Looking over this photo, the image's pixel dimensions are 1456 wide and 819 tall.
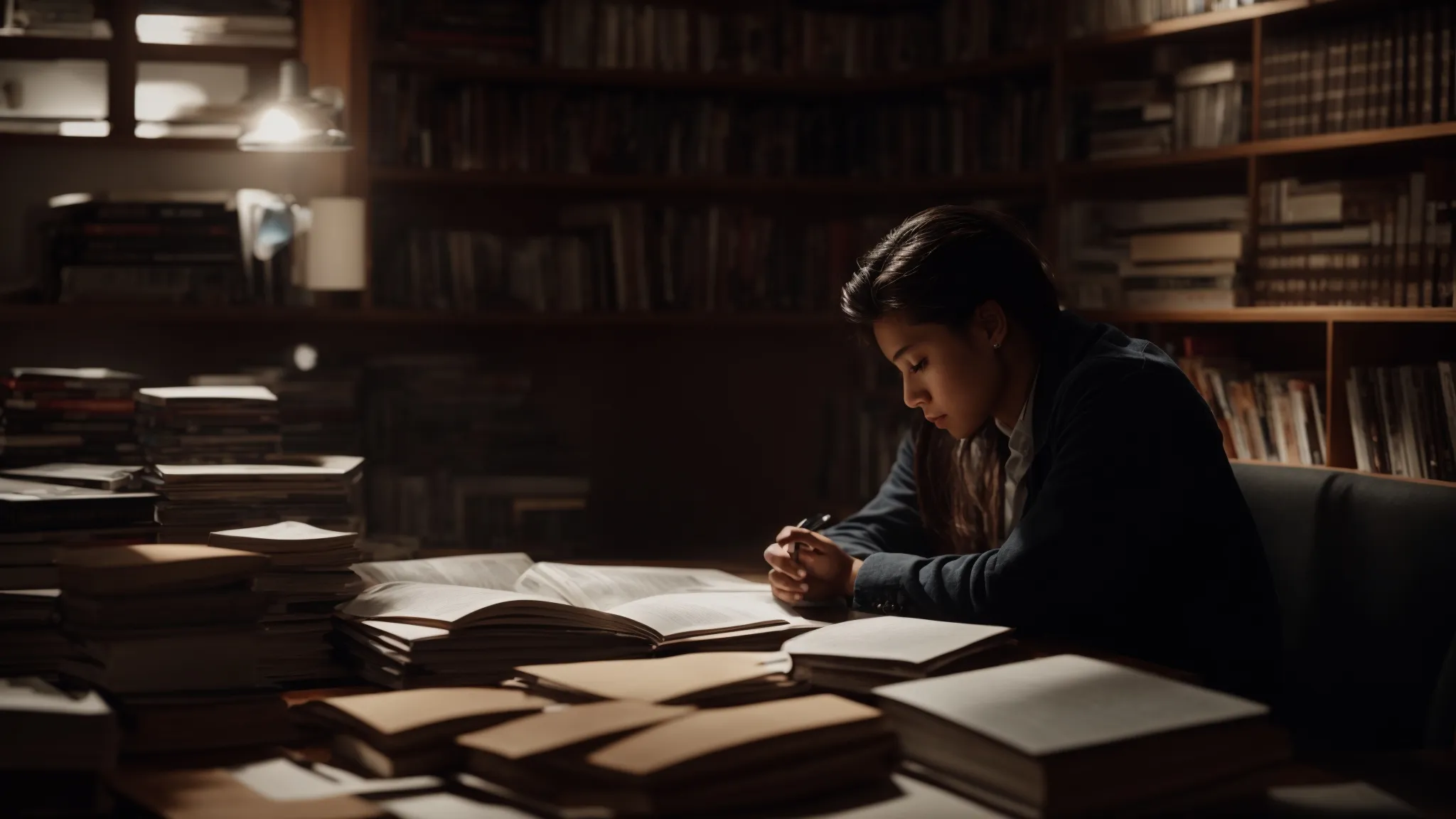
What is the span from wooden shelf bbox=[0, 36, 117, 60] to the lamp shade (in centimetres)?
64

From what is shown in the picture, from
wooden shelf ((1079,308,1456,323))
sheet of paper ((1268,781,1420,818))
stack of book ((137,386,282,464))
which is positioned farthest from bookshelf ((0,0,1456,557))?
sheet of paper ((1268,781,1420,818))

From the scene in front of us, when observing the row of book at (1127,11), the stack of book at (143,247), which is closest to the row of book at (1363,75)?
the row of book at (1127,11)

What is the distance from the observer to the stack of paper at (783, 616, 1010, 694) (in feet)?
3.83

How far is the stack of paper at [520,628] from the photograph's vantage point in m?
1.29

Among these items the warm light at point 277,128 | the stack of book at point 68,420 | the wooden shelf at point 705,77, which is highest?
the wooden shelf at point 705,77

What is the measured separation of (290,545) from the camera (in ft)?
4.54

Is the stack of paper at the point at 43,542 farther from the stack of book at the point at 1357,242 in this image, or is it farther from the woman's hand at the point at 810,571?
the stack of book at the point at 1357,242

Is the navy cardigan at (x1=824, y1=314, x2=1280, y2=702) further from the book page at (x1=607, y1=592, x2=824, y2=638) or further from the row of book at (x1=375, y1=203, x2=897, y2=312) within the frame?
the row of book at (x1=375, y1=203, x2=897, y2=312)

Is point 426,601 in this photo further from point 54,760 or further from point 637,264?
point 637,264

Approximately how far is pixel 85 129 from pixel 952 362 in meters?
2.46

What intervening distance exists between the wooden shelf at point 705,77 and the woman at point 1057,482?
1.74 m

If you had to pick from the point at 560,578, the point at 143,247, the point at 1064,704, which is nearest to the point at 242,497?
the point at 560,578

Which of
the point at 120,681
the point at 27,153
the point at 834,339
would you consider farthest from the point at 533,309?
the point at 120,681

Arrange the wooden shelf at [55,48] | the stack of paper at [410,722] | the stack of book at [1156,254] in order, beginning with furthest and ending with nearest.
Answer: the wooden shelf at [55,48]
the stack of book at [1156,254]
the stack of paper at [410,722]
